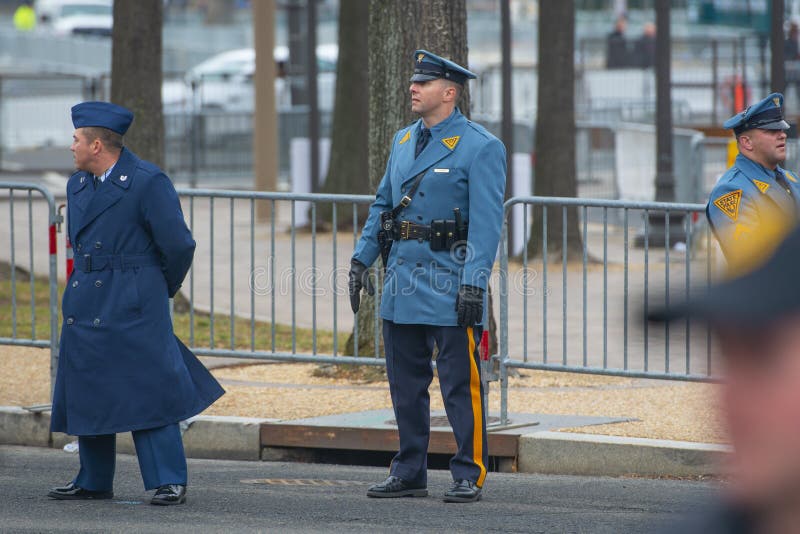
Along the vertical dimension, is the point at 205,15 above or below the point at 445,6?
above

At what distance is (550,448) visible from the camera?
268 inches

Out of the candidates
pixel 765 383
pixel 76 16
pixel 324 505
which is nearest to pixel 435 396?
pixel 324 505

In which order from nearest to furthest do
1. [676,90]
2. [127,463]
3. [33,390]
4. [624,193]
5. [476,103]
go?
[127,463] → [33,390] → [624,193] → [476,103] → [676,90]

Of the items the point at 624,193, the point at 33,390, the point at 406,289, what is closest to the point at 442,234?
the point at 406,289

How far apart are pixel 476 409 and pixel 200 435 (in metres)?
1.97

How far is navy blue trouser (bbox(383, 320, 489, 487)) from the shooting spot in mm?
5934

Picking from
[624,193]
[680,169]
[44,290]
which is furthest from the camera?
[624,193]

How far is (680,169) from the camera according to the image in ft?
56.0

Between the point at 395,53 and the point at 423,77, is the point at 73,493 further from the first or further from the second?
the point at 395,53

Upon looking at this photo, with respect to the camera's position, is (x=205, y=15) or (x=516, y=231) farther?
(x=205, y=15)

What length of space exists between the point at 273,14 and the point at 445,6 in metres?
10.2

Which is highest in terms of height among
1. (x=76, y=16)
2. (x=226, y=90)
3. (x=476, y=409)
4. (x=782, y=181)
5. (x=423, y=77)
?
(x=76, y=16)

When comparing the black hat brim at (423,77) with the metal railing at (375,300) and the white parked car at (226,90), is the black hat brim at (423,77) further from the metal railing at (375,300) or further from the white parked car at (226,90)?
the white parked car at (226,90)

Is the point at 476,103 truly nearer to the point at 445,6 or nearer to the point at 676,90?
the point at 676,90
